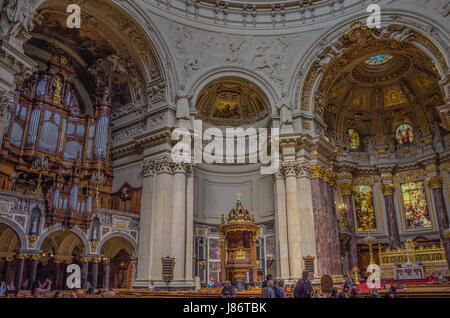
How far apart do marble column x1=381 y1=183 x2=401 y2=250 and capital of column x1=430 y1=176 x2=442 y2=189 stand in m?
2.59

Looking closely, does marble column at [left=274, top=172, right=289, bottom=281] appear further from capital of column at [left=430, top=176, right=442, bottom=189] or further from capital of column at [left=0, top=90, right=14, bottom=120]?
capital of column at [left=0, top=90, right=14, bottom=120]

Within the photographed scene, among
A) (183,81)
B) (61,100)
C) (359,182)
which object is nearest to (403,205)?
(359,182)

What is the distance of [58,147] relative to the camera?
1828 cm

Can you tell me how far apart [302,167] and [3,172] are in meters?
14.5

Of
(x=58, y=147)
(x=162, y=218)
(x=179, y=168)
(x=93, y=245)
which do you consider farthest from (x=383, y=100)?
(x=58, y=147)

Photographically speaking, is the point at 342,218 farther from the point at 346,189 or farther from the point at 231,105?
the point at 231,105

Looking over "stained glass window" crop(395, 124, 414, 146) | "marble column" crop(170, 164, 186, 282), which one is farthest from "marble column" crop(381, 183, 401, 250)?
"marble column" crop(170, 164, 186, 282)

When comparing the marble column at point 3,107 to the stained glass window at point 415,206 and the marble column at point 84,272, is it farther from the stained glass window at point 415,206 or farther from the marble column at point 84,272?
the stained glass window at point 415,206

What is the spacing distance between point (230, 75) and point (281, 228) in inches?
363

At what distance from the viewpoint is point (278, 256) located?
18.7m

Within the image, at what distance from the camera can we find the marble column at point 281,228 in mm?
17797

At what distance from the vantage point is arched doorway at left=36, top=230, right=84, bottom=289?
16.9 m

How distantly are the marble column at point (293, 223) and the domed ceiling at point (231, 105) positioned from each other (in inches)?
191
